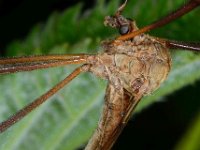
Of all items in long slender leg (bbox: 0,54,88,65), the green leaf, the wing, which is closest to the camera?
long slender leg (bbox: 0,54,88,65)

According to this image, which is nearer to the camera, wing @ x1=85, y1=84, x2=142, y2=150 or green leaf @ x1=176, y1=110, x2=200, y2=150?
wing @ x1=85, y1=84, x2=142, y2=150

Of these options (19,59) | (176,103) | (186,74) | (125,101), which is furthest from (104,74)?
(176,103)

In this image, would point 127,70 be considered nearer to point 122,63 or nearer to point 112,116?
point 122,63

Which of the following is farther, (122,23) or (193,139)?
(193,139)

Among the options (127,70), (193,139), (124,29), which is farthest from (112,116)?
(193,139)

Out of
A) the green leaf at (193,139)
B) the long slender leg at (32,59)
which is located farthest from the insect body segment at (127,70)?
the green leaf at (193,139)

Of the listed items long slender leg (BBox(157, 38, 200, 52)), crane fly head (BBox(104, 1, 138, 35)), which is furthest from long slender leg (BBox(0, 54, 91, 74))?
long slender leg (BBox(157, 38, 200, 52))

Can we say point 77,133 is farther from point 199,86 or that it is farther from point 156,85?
point 199,86

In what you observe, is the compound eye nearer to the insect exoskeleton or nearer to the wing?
the insect exoskeleton
